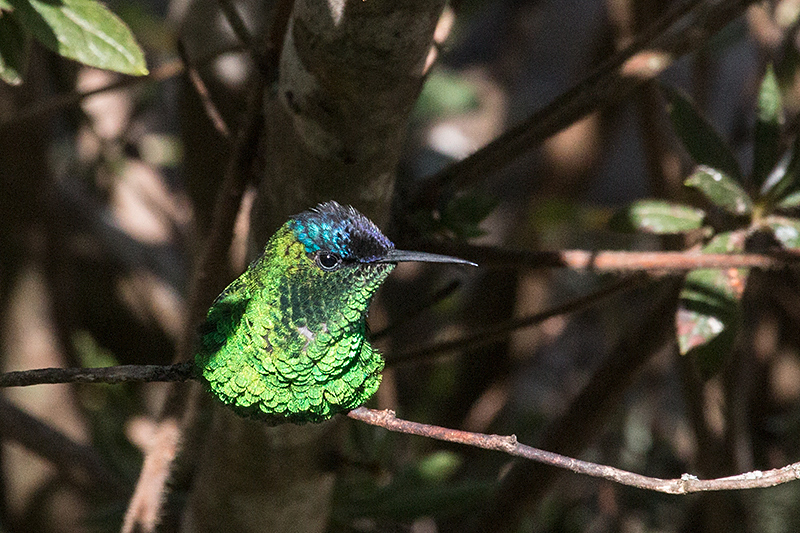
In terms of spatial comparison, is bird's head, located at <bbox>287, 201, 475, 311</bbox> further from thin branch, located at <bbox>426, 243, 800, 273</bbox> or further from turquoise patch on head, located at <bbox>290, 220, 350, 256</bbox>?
thin branch, located at <bbox>426, 243, 800, 273</bbox>

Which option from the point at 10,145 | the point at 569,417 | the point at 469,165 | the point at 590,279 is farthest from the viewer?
the point at 590,279

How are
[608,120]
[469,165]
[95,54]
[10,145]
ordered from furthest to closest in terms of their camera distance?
[608,120] < [10,145] < [469,165] < [95,54]

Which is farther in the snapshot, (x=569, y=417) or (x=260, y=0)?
(x=260, y=0)

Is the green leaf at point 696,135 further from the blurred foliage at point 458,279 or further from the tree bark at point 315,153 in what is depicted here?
the tree bark at point 315,153

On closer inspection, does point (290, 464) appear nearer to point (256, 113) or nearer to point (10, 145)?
point (256, 113)

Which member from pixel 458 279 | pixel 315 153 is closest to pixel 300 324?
pixel 315 153

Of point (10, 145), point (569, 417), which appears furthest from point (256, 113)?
point (10, 145)

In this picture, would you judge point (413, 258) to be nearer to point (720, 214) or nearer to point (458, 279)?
point (458, 279)

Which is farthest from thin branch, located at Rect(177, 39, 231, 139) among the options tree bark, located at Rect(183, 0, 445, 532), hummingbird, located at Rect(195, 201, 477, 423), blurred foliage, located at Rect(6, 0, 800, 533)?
hummingbird, located at Rect(195, 201, 477, 423)
